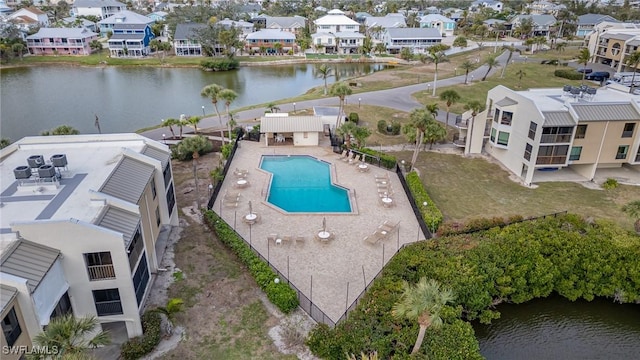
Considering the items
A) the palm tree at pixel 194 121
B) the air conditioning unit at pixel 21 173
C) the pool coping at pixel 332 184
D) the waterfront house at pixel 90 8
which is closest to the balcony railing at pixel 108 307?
the air conditioning unit at pixel 21 173

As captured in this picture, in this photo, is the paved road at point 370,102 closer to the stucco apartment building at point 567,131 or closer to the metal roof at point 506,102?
the metal roof at point 506,102

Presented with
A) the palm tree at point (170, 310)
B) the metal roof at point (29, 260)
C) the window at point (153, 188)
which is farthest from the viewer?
the window at point (153, 188)

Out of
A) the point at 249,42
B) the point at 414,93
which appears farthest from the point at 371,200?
the point at 249,42

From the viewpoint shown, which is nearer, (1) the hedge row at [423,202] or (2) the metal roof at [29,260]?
(2) the metal roof at [29,260]

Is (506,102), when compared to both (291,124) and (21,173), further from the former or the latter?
(21,173)

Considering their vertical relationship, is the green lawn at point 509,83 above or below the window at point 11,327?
below

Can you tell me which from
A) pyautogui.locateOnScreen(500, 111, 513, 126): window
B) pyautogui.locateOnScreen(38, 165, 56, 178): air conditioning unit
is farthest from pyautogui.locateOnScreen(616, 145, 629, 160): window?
pyautogui.locateOnScreen(38, 165, 56, 178): air conditioning unit

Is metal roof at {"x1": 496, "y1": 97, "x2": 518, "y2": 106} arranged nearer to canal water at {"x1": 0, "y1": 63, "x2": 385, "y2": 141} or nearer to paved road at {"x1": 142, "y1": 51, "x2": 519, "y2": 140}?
paved road at {"x1": 142, "y1": 51, "x2": 519, "y2": 140}
